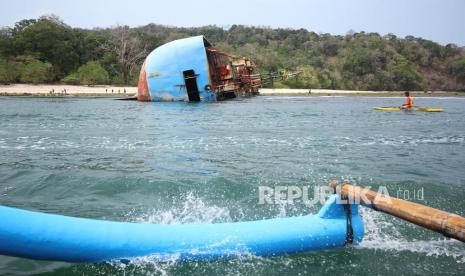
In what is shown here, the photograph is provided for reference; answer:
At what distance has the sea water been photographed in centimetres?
514

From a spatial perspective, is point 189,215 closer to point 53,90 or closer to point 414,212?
point 414,212

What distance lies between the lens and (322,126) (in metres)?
18.0

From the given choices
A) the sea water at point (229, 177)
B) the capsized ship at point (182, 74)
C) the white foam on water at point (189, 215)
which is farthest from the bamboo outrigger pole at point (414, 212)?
the capsized ship at point (182, 74)

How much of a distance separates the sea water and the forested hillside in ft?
120

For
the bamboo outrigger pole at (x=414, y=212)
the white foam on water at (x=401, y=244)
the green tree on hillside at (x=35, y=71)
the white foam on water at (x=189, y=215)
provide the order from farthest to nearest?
the green tree on hillside at (x=35, y=71)
the white foam on water at (x=189, y=215)
the white foam on water at (x=401, y=244)
the bamboo outrigger pole at (x=414, y=212)

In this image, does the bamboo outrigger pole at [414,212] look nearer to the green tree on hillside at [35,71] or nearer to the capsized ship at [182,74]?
the capsized ship at [182,74]

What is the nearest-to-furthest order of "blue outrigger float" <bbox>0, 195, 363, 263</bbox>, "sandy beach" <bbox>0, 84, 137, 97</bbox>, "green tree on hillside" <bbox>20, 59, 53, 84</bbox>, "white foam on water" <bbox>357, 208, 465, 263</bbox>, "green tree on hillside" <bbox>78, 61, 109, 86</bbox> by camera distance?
"blue outrigger float" <bbox>0, 195, 363, 263</bbox> < "white foam on water" <bbox>357, 208, 465, 263</bbox> < "sandy beach" <bbox>0, 84, 137, 97</bbox> < "green tree on hillside" <bbox>20, 59, 53, 84</bbox> < "green tree on hillside" <bbox>78, 61, 109, 86</bbox>

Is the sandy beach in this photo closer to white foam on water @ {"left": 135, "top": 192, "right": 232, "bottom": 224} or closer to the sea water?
the sea water

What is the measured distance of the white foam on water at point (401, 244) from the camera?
5578 mm

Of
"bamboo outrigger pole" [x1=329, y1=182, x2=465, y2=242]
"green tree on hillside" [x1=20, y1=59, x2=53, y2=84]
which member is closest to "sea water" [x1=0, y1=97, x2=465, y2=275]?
"bamboo outrigger pole" [x1=329, y1=182, x2=465, y2=242]

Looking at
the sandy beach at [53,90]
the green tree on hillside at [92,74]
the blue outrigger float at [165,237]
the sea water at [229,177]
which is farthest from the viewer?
the green tree on hillside at [92,74]

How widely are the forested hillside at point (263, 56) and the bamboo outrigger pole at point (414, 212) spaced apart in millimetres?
48067

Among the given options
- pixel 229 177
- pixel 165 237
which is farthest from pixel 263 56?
pixel 165 237

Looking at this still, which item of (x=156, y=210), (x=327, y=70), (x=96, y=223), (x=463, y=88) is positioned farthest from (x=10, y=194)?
(x=463, y=88)
